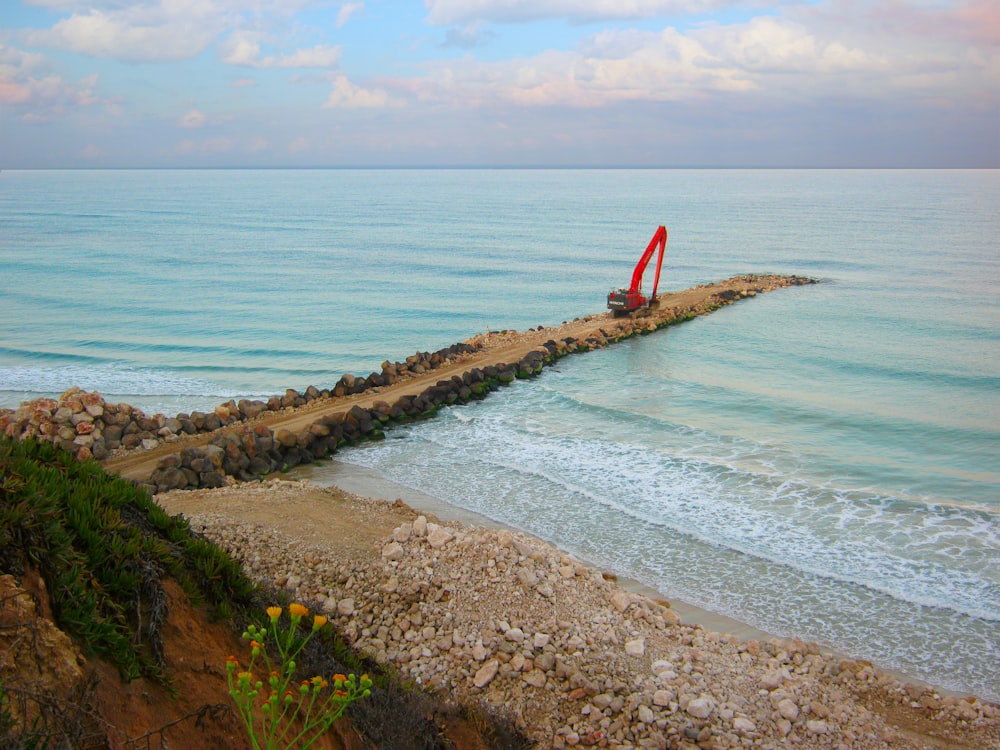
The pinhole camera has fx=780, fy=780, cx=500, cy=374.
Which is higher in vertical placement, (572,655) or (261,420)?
(572,655)

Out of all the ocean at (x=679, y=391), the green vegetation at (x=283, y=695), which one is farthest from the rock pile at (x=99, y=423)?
the green vegetation at (x=283, y=695)

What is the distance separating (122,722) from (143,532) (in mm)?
1909

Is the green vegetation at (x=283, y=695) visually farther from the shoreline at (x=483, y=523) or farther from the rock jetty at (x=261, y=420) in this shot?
the rock jetty at (x=261, y=420)

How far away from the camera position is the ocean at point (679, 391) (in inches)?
504

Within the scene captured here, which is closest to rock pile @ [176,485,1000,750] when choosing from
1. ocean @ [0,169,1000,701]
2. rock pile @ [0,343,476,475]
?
ocean @ [0,169,1000,701]

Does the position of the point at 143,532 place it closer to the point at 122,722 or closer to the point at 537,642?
the point at 122,722

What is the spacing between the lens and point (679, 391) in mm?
24516

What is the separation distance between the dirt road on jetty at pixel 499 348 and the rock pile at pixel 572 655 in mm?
6300

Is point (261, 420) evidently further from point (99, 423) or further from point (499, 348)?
point (499, 348)

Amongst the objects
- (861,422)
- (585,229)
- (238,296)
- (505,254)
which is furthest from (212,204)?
(861,422)

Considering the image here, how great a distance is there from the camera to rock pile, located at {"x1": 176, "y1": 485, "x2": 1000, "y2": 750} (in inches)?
298

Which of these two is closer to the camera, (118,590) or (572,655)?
(118,590)

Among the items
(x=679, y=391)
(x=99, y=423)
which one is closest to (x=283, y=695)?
(x=99, y=423)

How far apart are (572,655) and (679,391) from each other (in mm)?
17032
